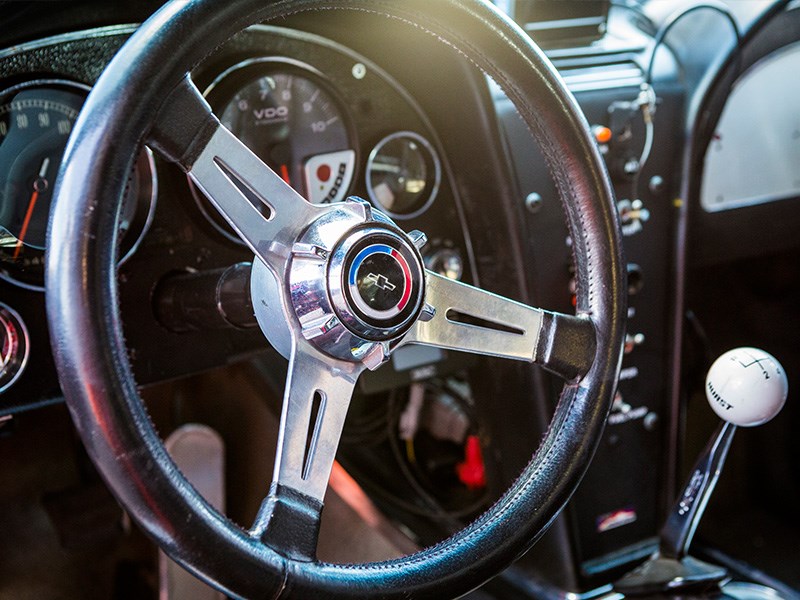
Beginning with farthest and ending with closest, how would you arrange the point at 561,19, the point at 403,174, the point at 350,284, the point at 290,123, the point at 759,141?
the point at 759,141 → the point at 561,19 → the point at 403,174 → the point at 290,123 → the point at 350,284

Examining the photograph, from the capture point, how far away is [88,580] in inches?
69.5

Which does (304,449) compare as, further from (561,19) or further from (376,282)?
(561,19)

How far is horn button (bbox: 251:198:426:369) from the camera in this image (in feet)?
2.59

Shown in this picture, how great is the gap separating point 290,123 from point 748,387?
2.40 ft

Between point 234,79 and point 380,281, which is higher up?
point 234,79

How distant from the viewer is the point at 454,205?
144 centimetres

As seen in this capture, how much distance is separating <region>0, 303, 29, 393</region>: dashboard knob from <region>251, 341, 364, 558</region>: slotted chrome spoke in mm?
463

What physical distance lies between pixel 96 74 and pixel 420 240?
53cm

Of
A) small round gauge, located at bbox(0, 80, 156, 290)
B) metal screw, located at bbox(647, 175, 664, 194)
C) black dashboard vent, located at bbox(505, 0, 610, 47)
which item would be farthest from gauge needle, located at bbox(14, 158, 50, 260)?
metal screw, located at bbox(647, 175, 664, 194)

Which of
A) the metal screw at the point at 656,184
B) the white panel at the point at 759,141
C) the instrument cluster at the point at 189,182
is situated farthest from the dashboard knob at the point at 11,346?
the white panel at the point at 759,141

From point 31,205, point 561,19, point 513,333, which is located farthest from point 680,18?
point 31,205

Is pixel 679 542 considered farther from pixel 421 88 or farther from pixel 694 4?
pixel 694 4

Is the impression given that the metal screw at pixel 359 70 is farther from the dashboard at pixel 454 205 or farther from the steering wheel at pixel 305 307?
the steering wheel at pixel 305 307

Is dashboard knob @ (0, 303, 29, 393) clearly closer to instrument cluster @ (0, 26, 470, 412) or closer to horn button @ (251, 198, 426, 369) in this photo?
instrument cluster @ (0, 26, 470, 412)
